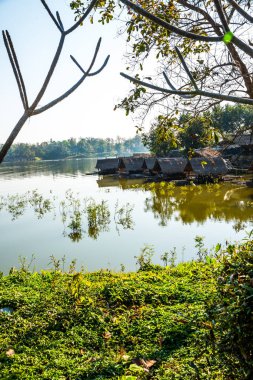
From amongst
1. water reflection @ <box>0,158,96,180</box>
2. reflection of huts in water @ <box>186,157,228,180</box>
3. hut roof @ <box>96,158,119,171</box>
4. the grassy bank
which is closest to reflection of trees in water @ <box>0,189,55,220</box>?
the grassy bank

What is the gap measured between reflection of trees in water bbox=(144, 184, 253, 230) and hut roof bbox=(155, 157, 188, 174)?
17.0ft

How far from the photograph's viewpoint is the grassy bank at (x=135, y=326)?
6.87 ft

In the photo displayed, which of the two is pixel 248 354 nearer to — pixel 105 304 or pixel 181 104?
pixel 105 304

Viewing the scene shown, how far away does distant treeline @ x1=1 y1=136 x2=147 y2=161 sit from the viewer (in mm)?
115575

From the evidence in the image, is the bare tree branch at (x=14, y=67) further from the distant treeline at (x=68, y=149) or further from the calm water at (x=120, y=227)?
the distant treeline at (x=68, y=149)

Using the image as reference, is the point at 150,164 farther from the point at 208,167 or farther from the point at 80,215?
the point at 80,215

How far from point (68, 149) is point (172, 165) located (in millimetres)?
114613

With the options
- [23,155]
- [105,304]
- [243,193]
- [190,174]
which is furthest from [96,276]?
[23,155]

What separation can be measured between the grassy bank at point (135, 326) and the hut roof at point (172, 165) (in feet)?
77.3

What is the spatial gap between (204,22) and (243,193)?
646 inches

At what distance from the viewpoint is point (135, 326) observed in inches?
154

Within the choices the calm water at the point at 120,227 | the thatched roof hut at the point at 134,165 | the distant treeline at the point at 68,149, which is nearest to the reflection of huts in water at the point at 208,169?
the calm water at the point at 120,227

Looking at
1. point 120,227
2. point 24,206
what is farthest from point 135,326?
point 24,206

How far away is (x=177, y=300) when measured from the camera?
15.2 feet
